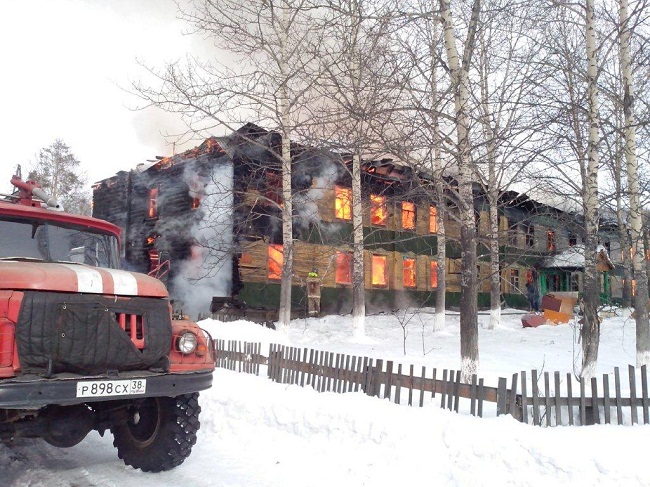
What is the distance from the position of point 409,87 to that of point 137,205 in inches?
959

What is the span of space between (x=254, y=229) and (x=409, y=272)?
1032 centimetres

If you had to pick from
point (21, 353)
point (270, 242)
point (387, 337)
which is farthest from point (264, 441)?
point (270, 242)

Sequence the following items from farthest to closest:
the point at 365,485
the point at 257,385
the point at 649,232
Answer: the point at 649,232, the point at 257,385, the point at 365,485

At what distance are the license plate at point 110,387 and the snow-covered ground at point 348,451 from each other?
1.18 meters

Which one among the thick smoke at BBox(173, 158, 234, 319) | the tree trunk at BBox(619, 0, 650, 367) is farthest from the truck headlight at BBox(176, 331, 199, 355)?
the thick smoke at BBox(173, 158, 234, 319)

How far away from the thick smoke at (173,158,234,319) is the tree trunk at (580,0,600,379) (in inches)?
600

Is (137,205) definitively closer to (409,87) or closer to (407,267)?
(407,267)

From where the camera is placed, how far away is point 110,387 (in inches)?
184

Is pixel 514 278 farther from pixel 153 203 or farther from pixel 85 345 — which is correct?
pixel 85 345

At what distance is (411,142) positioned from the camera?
27.9 feet

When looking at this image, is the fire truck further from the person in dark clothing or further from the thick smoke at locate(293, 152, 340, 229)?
the person in dark clothing

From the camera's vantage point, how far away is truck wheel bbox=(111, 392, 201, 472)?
18.7ft

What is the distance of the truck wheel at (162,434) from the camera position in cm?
570

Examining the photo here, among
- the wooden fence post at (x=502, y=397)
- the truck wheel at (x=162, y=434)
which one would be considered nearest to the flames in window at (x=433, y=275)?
the wooden fence post at (x=502, y=397)
